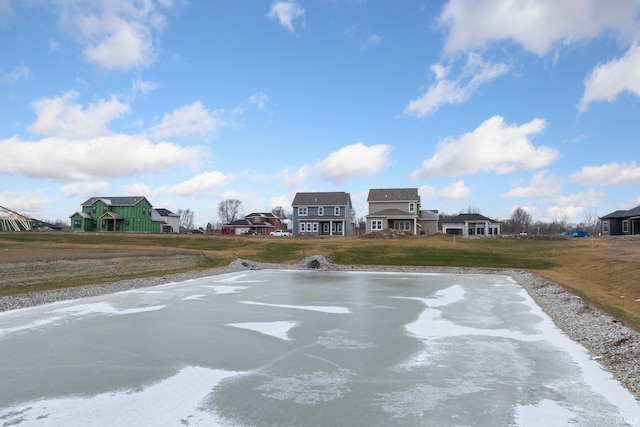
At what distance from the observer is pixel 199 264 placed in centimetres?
3294

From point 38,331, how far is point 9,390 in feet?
15.9

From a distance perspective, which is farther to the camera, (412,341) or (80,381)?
(412,341)

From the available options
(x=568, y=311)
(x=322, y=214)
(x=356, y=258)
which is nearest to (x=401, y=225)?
(x=322, y=214)

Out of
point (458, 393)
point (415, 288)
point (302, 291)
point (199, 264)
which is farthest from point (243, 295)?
point (199, 264)

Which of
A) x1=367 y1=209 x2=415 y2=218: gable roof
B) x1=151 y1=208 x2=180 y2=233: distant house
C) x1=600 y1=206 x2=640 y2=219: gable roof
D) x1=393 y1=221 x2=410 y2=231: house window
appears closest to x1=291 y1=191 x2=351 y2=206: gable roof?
x1=367 y1=209 x2=415 y2=218: gable roof

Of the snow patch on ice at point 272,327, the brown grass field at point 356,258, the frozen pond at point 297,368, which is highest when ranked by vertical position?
the brown grass field at point 356,258

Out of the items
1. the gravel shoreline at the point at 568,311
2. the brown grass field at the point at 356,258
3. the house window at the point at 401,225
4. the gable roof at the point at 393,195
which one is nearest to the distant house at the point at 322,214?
the gable roof at the point at 393,195

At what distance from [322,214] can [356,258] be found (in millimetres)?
23486

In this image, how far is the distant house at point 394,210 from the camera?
180ft

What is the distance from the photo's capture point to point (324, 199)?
2379 inches

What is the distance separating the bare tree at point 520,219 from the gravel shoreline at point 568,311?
280ft

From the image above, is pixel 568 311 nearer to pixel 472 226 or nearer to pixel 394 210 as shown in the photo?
pixel 394 210

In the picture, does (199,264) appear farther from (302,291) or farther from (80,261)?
(302,291)

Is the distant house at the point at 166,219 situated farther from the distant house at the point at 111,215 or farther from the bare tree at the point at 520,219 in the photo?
the bare tree at the point at 520,219
